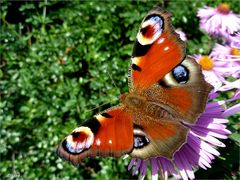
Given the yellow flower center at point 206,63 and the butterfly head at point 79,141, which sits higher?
the butterfly head at point 79,141

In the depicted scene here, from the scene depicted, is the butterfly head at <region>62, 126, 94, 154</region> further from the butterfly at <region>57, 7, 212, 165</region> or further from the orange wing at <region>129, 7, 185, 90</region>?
the orange wing at <region>129, 7, 185, 90</region>

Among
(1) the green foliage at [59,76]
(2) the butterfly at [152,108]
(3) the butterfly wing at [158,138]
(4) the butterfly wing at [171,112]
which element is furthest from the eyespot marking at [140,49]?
(1) the green foliage at [59,76]

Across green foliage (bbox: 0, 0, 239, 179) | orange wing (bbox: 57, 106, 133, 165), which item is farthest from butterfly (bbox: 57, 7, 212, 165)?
green foliage (bbox: 0, 0, 239, 179)

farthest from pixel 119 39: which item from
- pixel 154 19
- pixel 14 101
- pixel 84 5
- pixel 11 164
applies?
pixel 154 19

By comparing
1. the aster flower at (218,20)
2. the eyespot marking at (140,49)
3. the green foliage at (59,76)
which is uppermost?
the eyespot marking at (140,49)

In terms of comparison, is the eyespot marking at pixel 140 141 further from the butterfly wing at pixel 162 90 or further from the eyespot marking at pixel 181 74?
the eyespot marking at pixel 181 74

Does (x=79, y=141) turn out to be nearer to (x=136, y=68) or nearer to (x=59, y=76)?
(x=136, y=68)
